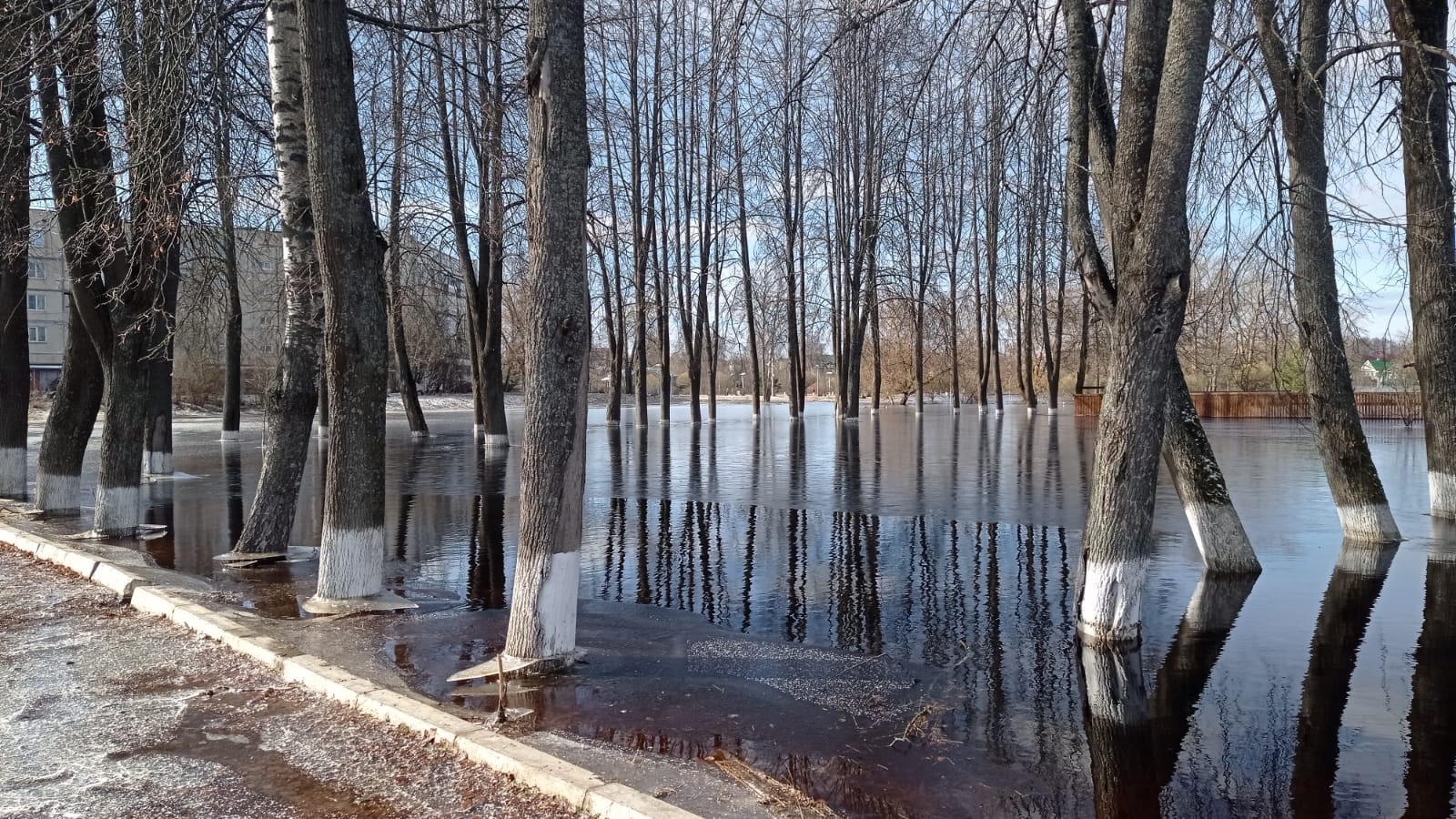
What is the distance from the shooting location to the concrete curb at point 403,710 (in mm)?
3525

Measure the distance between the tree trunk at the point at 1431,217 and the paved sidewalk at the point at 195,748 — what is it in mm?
10090

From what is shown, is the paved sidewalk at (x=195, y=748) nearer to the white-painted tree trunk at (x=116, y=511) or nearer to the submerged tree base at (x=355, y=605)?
the submerged tree base at (x=355, y=605)

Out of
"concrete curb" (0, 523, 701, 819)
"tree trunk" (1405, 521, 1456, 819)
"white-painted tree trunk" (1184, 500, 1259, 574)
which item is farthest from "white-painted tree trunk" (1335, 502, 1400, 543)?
"concrete curb" (0, 523, 701, 819)

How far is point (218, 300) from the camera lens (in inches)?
672

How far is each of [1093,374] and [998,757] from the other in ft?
176

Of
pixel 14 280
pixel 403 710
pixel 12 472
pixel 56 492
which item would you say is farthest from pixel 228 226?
pixel 403 710

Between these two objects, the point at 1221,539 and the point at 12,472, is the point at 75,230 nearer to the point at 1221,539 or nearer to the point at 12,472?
the point at 12,472

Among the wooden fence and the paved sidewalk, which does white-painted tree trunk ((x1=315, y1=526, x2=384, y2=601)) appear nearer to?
the paved sidewalk

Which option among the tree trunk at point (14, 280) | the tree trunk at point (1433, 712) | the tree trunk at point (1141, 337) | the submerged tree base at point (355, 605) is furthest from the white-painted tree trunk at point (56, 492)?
the tree trunk at point (1433, 712)

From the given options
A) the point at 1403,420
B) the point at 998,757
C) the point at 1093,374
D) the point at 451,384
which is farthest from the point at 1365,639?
the point at 451,384

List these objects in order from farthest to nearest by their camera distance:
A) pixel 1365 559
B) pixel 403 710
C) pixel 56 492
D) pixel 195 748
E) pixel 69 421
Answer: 1. pixel 56 492
2. pixel 69 421
3. pixel 1365 559
4. pixel 403 710
5. pixel 195 748

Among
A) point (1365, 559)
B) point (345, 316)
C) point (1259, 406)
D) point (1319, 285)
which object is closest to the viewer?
point (345, 316)

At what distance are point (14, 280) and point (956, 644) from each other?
41.1 feet

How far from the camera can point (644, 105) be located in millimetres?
34438
